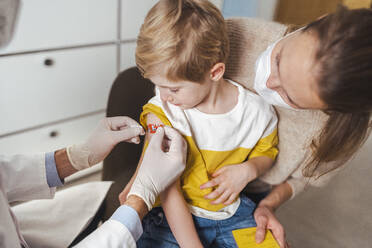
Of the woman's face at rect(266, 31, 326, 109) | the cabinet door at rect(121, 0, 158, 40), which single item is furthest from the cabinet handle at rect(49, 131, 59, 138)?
the woman's face at rect(266, 31, 326, 109)

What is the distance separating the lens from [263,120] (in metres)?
0.97

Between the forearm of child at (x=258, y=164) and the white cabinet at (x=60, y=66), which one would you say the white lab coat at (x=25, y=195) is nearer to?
the forearm of child at (x=258, y=164)

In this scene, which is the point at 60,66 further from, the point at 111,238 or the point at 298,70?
the point at 298,70

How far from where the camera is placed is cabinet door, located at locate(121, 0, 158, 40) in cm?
164

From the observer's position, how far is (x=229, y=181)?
932 mm

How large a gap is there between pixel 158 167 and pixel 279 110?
47 centimetres

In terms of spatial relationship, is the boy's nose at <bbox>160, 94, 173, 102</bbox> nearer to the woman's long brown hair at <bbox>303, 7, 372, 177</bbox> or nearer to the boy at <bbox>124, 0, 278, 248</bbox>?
the boy at <bbox>124, 0, 278, 248</bbox>

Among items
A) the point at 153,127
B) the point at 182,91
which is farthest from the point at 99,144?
the point at 182,91

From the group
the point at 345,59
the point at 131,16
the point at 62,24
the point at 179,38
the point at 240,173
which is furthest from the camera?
the point at 131,16

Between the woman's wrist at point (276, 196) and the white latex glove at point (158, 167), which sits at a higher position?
the white latex glove at point (158, 167)

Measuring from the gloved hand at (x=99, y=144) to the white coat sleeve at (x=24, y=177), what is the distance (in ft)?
0.32

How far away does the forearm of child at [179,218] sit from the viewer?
86 cm

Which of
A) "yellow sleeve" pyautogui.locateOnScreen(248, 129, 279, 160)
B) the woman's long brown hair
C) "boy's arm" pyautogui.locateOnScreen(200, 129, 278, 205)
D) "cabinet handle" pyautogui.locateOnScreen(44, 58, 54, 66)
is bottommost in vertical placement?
"boy's arm" pyautogui.locateOnScreen(200, 129, 278, 205)


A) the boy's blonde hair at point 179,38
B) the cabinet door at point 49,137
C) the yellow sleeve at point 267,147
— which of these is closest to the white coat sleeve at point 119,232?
the boy's blonde hair at point 179,38
